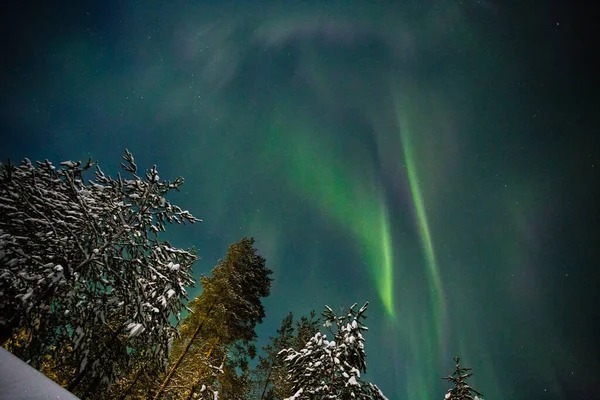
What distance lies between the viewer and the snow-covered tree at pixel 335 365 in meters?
8.00

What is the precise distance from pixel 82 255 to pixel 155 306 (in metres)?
2.21

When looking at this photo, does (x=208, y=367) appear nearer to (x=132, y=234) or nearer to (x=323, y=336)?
(x=323, y=336)

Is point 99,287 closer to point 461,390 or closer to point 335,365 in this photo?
point 335,365

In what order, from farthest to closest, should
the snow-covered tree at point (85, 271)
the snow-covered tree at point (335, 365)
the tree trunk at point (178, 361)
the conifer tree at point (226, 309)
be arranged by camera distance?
the conifer tree at point (226, 309)
the tree trunk at point (178, 361)
the snow-covered tree at point (335, 365)
the snow-covered tree at point (85, 271)

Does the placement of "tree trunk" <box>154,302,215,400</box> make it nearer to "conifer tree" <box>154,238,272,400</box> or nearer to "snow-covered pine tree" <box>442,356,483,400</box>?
"conifer tree" <box>154,238,272,400</box>

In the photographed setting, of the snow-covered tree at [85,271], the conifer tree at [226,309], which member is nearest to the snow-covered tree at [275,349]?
the conifer tree at [226,309]

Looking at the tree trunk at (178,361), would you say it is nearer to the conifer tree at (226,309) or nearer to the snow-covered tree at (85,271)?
the conifer tree at (226,309)

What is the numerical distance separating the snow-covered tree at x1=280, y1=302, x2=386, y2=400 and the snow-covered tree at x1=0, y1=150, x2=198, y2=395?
165 inches

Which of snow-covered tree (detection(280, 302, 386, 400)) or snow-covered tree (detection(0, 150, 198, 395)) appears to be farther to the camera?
snow-covered tree (detection(280, 302, 386, 400))

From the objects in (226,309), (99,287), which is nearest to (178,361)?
(226,309)

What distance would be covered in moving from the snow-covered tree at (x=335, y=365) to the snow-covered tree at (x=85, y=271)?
4.19 m

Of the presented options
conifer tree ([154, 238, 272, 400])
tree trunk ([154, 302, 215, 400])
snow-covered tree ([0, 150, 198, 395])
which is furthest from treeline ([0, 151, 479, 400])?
conifer tree ([154, 238, 272, 400])

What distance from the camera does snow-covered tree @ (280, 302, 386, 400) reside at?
8.00 meters

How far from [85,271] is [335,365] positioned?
745cm
